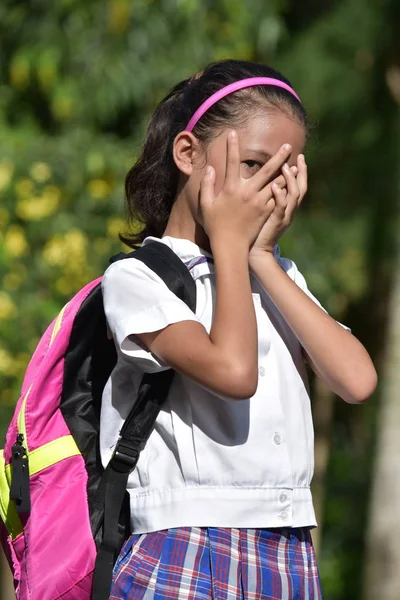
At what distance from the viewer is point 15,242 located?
4492mm

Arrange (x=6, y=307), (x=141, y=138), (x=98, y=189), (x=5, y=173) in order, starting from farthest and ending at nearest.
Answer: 1. (x=141, y=138)
2. (x=98, y=189)
3. (x=5, y=173)
4. (x=6, y=307)

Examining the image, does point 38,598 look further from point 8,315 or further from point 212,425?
point 8,315

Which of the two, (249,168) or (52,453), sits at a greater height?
(249,168)

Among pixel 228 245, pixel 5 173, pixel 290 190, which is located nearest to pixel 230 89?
pixel 290 190

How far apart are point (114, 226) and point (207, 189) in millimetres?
2885

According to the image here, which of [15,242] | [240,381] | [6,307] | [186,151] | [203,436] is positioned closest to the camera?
[240,381]

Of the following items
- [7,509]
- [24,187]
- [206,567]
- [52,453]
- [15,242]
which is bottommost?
[206,567]

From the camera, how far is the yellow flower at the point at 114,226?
471cm

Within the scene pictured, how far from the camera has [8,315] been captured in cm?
423

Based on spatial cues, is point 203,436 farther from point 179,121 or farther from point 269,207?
point 179,121

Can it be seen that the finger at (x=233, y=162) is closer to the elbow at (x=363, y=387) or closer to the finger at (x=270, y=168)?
the finger at (x=270, y=168)

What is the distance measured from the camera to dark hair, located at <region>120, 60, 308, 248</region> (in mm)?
1973

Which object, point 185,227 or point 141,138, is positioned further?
point 141,138

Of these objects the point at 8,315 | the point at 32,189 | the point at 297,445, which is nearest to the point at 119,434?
the point at 297,445
